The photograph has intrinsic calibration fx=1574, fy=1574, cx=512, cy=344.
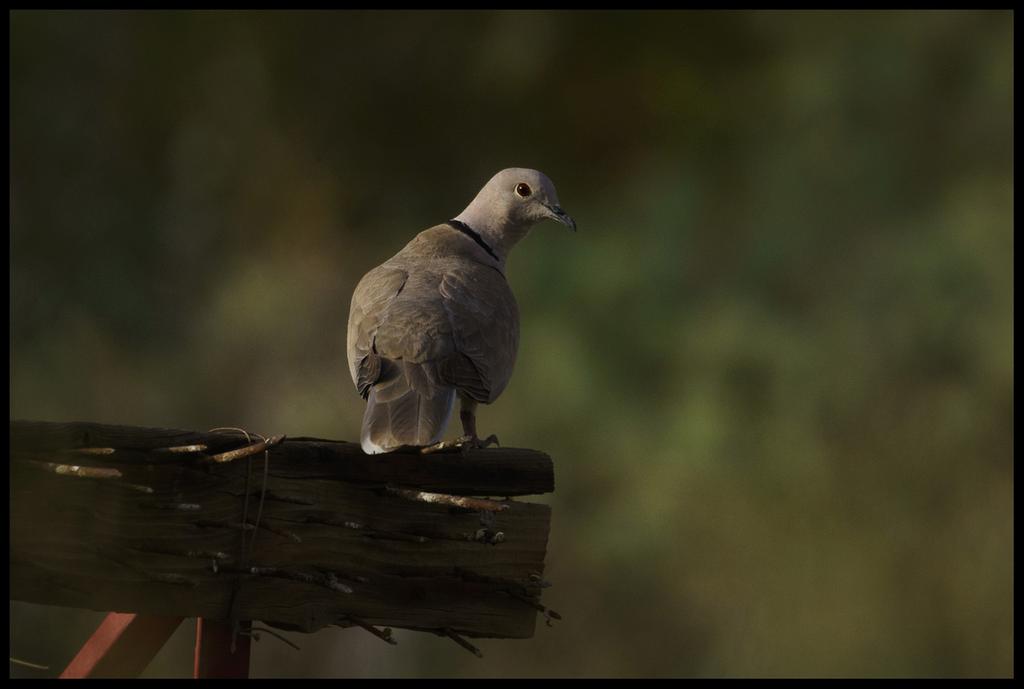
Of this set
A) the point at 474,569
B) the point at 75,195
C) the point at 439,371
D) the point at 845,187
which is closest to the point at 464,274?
the point at 439,371

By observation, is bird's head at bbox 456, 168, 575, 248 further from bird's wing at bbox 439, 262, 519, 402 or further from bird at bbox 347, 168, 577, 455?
bird's wing at bbox 439, 262, 519, 402

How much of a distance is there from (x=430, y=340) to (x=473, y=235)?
109cm

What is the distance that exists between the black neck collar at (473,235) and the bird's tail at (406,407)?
1.14 meters

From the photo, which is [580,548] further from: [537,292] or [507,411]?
[537,292]

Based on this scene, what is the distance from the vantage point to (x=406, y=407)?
3441 mm

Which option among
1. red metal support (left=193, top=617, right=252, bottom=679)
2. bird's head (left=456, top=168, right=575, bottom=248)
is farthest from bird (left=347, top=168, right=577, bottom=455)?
red metal support (left=193, top=617, right=252, bottom=679)

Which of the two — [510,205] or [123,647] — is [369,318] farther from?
[123,647]

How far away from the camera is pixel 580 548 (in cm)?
1293

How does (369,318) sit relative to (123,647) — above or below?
above

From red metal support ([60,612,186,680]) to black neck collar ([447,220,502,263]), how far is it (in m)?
2.45

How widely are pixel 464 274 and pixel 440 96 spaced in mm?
12025

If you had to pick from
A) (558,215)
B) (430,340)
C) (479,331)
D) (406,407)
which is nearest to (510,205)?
(558,215)

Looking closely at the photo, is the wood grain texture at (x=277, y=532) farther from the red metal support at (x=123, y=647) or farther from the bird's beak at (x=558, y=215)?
the bird's beak at (x=558, y=215)

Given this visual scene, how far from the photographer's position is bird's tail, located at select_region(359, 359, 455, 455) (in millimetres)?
3236
